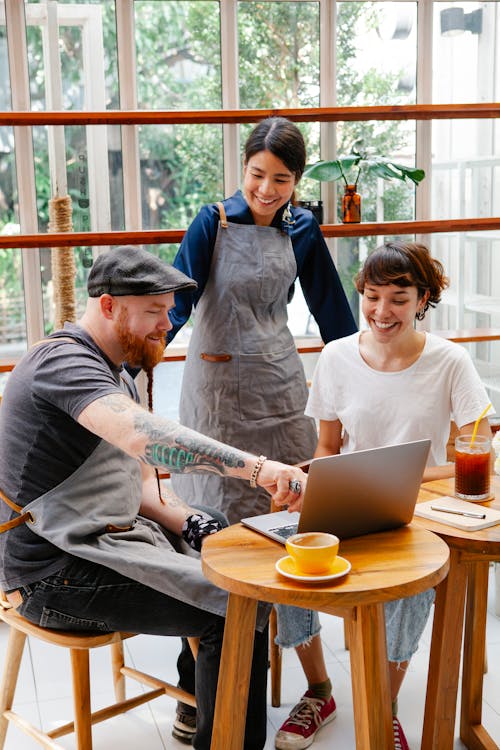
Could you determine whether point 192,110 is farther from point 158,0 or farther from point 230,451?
point 230,451

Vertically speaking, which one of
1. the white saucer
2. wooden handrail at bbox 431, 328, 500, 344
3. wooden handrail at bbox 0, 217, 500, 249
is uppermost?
wooden handrail at bbox 0, 217, 500, 249

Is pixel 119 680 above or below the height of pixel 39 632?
below

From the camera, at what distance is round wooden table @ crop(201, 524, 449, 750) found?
151cm

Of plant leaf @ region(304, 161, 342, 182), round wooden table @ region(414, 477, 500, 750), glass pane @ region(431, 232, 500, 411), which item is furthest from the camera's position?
glass pane @ region(431, 232, 500, 411)

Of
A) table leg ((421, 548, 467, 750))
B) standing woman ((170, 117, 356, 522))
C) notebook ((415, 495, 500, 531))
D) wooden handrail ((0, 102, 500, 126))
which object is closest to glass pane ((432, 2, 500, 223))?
wooden handrail ((0, 102, 500, 126))

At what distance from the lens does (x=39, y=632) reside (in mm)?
1900

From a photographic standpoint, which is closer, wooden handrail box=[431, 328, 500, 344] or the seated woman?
the seated woman

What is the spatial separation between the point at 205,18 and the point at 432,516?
7.36 feet

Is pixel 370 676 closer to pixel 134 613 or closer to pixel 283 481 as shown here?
pixel 283 481

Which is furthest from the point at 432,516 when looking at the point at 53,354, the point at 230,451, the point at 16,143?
the point at 16,143

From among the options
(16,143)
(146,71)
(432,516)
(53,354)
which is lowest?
(432,516)

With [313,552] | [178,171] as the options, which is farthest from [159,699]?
[178,171]

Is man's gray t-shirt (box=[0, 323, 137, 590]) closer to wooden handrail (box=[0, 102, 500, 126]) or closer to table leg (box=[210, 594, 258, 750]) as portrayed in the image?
table leg (box=[210, 594, 258, 750])

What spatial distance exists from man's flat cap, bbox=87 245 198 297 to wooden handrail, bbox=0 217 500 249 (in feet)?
3.90
